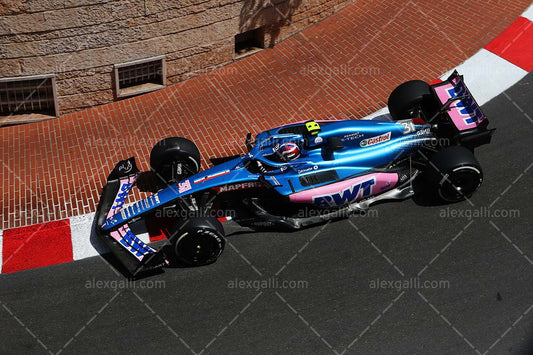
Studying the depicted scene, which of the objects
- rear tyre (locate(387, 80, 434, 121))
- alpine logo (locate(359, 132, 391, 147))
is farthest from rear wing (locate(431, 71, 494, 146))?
alpine logo (locate(359, 132, 391, 147))

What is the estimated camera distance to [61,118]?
12.2 metres

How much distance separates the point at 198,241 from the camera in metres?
9.20

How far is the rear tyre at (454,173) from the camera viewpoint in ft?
32.2

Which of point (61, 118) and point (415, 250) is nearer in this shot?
point (415, 250)

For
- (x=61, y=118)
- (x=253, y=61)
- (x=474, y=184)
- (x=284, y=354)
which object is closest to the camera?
(x=284, y=354)

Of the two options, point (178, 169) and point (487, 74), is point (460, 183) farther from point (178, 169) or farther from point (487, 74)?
point (178, 169)

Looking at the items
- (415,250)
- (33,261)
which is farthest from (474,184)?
(33,261)

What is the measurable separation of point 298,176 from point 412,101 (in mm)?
2557

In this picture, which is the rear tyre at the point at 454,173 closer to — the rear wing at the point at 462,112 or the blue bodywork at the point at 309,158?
the rear wing at the point at 462,112

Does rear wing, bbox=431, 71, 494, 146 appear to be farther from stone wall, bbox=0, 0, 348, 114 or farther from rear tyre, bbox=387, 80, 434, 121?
stone wall, bbox=0, 0, 348, 114

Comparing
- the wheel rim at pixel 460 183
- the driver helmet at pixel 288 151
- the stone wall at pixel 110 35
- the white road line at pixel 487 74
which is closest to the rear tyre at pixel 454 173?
the wheel rim at pixel 460 183

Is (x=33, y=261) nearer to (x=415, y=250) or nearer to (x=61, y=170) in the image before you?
(x=61, y=170)

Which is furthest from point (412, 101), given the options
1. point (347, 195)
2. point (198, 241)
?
point (198, 241)

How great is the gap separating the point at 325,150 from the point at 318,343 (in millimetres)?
2981
